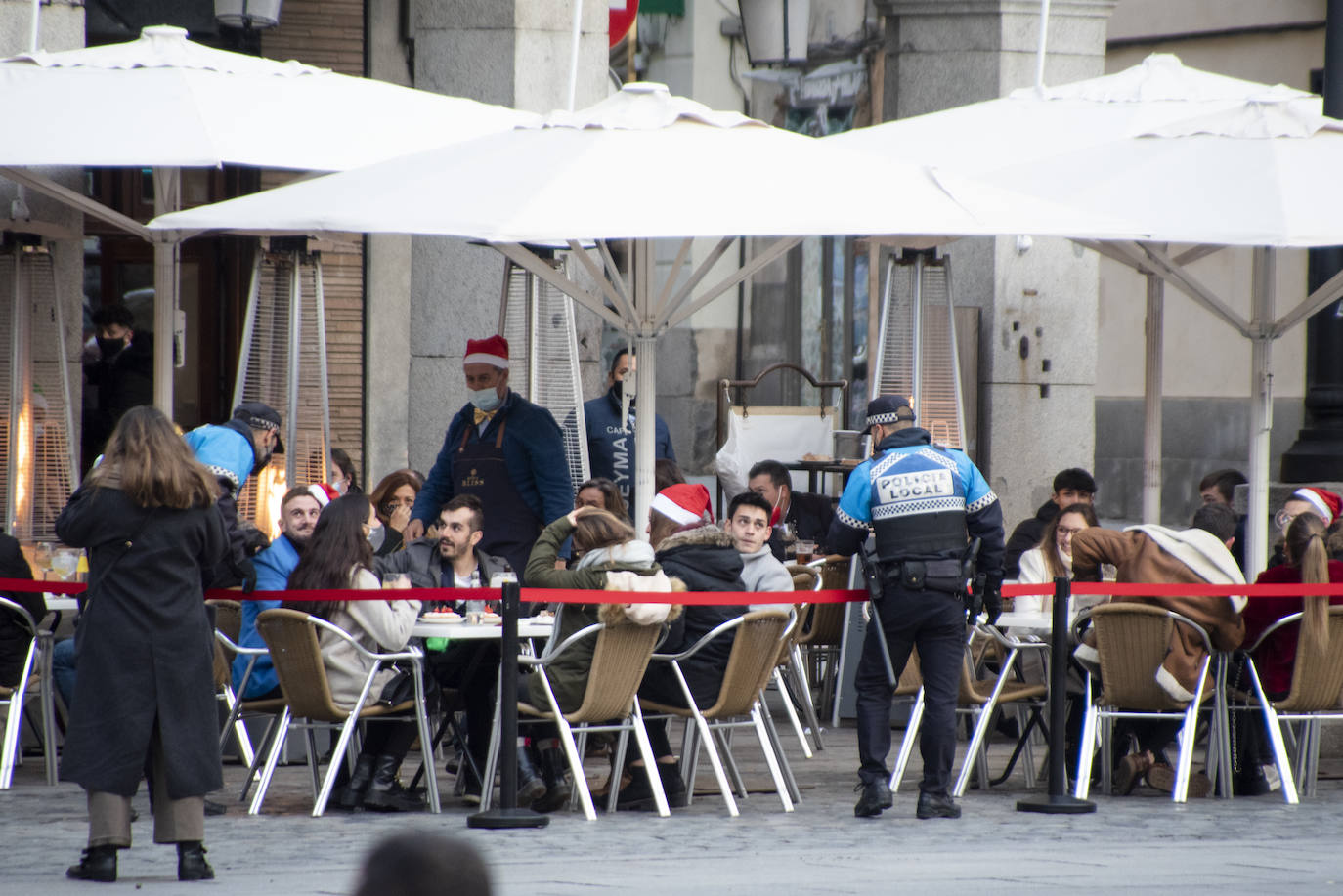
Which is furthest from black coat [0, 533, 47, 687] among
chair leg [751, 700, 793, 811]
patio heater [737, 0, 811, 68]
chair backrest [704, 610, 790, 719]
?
patio heater [737, 0, 811, 68]

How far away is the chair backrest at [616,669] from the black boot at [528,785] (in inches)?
14.8

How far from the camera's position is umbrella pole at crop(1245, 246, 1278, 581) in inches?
364

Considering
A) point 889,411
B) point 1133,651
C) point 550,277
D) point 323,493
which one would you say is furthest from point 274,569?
point 1133,651

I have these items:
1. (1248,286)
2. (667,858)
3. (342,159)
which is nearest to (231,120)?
(342,159)

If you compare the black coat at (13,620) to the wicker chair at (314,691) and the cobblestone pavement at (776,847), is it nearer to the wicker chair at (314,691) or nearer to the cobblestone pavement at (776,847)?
the cobblestone pavement at (776,847)

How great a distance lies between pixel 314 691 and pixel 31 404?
10.1 ft

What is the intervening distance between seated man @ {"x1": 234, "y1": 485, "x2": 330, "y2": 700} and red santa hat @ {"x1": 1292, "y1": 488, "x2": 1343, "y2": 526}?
4.49 m

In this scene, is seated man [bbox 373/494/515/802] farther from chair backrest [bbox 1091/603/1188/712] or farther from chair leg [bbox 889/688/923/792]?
chair backrest [bbox 1091/603/1188/712]

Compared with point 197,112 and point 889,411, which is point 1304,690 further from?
point 197,112

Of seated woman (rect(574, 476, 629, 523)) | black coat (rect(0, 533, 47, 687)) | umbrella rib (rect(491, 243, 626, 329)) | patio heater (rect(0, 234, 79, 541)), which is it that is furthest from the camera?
patio heater (rect(0, 234, 79, 541))

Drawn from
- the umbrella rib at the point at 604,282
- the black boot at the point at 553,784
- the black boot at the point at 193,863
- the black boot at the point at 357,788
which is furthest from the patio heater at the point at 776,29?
the black boot at the point at 193,863

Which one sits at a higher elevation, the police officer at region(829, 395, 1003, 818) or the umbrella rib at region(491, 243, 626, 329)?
the umbrella rib at region(491, 243, 626, 329)

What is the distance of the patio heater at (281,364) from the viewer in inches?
393

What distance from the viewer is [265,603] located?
8.06 meters
